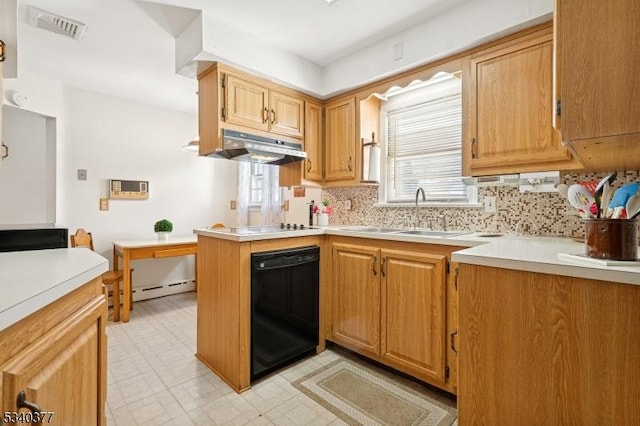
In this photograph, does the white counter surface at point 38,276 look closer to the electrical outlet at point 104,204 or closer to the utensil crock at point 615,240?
the utensil crock at point 615,240

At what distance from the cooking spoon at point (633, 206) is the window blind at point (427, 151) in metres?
1.29

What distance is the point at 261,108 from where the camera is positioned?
252 centimetres

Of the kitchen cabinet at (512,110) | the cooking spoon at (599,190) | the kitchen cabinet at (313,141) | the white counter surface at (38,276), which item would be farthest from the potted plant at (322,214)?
the cooking spoon at (599,190)

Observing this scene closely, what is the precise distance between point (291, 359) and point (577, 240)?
1.97m

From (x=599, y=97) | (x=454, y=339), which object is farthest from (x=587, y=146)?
(x=454, y=339)

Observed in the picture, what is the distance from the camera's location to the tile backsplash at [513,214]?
1891 millimetres

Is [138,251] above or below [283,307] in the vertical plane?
above

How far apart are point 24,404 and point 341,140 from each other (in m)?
2.61

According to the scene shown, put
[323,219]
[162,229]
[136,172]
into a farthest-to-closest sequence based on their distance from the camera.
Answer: [136,172] → [162,229] → [323,219]

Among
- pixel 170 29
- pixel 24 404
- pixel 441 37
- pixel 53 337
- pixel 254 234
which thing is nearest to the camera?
pixel 24 404

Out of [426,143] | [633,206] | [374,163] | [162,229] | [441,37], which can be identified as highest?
[441,37]

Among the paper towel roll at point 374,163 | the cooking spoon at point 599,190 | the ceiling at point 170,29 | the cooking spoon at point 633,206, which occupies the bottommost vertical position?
the cooking spoon at point 633,206

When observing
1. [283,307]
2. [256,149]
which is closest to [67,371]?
[283,307]

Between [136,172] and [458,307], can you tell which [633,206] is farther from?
[136,172]
